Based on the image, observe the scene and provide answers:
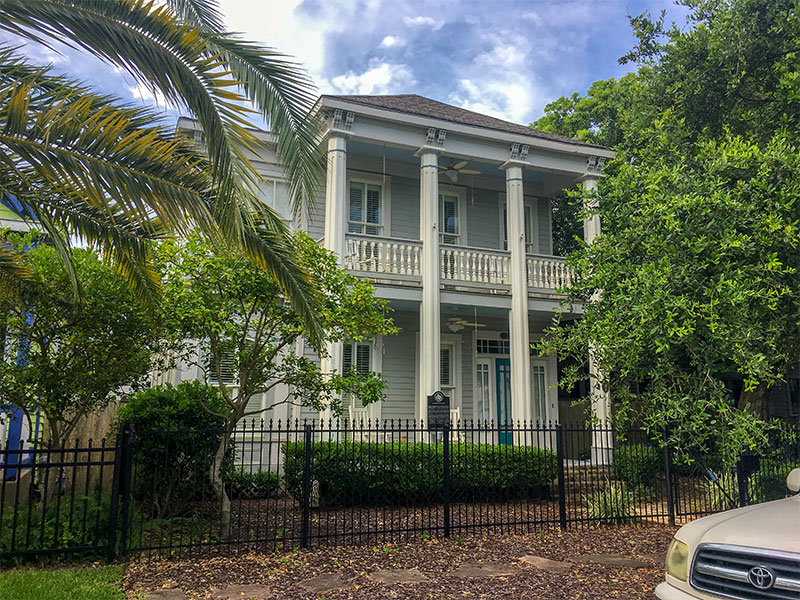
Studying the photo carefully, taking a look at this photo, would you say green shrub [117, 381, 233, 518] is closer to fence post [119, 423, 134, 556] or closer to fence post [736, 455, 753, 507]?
fence post [119, 423, 134, 556]

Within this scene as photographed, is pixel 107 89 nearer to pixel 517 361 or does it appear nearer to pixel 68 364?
pixel 68 364

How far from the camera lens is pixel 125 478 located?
725 cm

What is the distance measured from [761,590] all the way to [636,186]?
837 centimetres

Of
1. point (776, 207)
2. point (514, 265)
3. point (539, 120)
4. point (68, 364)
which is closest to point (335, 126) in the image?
point (514, 265)

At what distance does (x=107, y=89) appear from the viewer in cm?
659

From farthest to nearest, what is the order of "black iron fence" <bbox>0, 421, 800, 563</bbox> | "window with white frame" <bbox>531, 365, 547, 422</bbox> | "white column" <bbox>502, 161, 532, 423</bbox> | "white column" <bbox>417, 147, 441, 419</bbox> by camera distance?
"window with white frame" <bbox>531, 365, 547, 422</bbox> < "white column" <bbox>502, 161, 532, 423</bbox> < "white column" <bbox>417, 147, 441, 419</bbox> < "black iron fence" <bbox>0, 421, 800, 563</bbox>

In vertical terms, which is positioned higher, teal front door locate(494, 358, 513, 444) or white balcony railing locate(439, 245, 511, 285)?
white balcony railing locate(439, 245, 511, 285)

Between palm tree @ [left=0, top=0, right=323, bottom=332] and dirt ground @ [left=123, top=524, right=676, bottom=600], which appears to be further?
dirt ground @ [left=123, top=524, right=676, bottom=600]

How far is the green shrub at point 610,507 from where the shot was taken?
9945 mm

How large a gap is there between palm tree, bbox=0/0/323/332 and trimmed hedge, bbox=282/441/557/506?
4.34m

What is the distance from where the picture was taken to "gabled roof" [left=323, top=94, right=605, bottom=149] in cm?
1351

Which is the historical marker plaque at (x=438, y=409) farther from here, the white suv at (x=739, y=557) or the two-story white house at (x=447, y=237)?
the white suv at (x=739, y=557)

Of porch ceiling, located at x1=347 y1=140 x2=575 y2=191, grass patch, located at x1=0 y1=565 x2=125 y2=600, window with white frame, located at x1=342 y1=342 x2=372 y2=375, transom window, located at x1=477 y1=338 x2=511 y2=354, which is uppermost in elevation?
porch ceiling, located at x1=347 y1=140 x2=575 y2=191

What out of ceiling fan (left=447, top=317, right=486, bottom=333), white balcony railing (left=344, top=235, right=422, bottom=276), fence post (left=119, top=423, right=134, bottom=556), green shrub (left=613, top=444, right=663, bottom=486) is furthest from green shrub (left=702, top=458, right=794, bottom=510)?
fence post (left=119, top=423, right=134, bottom=556)
